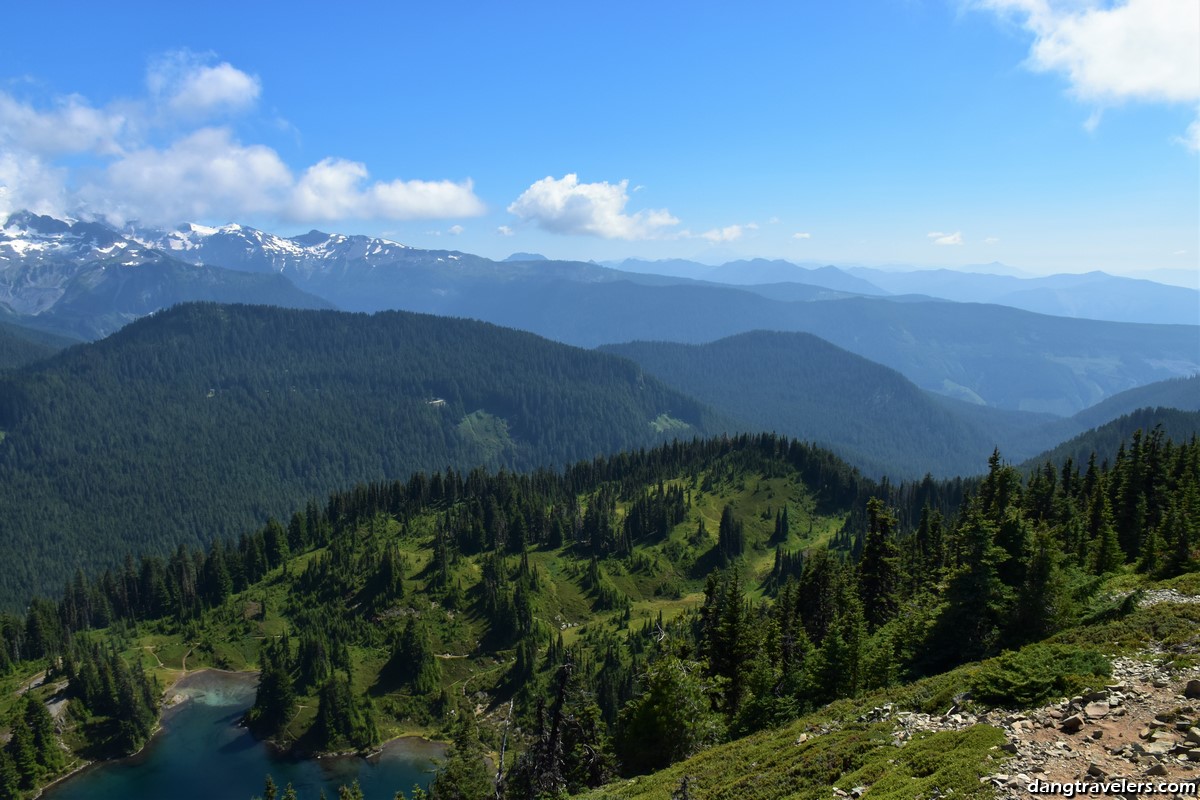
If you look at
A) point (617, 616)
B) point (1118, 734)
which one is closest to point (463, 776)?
point (1118, 734)

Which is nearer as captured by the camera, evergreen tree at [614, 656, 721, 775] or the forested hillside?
the forested hillside

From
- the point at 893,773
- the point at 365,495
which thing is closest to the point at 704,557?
the point at 365,495

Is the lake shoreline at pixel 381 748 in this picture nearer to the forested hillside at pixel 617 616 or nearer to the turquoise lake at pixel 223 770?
the turquoise lake at pixel 223 770

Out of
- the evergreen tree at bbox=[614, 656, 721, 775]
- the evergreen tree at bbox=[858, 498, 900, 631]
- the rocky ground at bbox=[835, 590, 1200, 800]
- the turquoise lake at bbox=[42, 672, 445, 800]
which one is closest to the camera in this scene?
the rocky ground at bbox=[835, 590, 1200, 800]

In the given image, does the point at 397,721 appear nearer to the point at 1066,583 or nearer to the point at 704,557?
the point at 704,557

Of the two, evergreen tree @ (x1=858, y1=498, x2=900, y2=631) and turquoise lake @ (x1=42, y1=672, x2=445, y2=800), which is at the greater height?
evergreen tree @ (x1=858, y1=498, x2=900, y2=631)

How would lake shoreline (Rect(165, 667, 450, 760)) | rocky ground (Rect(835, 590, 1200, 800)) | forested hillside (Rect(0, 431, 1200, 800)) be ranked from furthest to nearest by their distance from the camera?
lake shoreline (Rect(165, 667, 450, 760))
forested hillside (Rect(0, 431, 1200, 800))
rocky ground (Rect(835, 590, 1200, 800))

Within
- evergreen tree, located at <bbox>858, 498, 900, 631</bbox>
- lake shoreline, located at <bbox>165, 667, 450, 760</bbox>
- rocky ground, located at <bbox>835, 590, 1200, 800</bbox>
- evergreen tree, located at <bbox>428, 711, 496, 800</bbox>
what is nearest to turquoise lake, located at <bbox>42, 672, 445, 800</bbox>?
lake shoreline, located at <bbox>165, 667, 450, 760</bbox>

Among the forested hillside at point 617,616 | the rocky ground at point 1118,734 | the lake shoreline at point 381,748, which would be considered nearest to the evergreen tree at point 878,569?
the forested hillside at point 617,616

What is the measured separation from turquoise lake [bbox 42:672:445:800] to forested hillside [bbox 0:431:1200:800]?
15.5 ft

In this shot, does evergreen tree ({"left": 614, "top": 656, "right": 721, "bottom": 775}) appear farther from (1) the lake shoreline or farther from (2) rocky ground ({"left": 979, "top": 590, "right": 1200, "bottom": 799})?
(1) the lake shoreline

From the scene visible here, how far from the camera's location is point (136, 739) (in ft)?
388

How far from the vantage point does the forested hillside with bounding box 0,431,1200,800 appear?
47.3m

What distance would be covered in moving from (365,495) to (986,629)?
7041 inches
